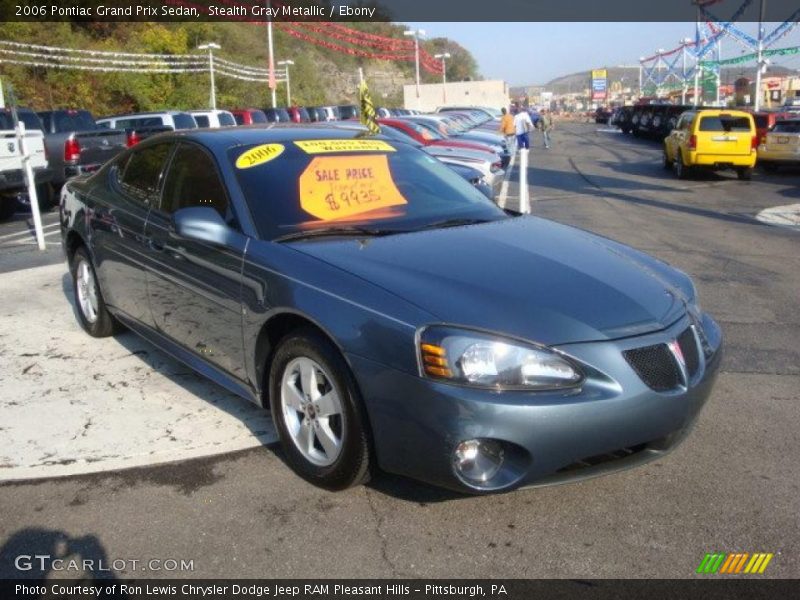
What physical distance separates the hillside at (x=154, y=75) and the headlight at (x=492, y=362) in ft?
96.4

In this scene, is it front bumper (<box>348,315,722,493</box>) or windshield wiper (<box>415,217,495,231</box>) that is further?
windshield wiper (<box>415,217,495,231</box>)

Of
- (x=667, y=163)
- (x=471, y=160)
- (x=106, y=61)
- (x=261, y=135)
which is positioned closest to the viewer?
(x=261, y=135)

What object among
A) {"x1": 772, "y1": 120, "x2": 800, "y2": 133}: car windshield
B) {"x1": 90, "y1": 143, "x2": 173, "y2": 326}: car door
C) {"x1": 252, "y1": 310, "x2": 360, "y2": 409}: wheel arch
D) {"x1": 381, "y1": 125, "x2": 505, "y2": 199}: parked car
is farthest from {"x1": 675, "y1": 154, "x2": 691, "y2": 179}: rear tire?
{"x1": 252, "y1": 310, "x2": 360, "y2": 409}: wheel arch

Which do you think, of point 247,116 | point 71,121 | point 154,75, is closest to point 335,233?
point 71,121

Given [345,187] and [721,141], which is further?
[721,141]

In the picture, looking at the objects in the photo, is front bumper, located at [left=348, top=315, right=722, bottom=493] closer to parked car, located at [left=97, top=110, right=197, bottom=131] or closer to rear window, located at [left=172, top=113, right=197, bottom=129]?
parked car, located at [left=97, top=110, right=197, bottom=131]

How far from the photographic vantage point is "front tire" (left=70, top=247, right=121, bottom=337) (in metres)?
5.66

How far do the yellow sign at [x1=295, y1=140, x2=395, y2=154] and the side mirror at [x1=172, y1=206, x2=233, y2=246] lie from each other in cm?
76

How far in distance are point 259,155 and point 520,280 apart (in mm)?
1693

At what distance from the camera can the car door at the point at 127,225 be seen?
480cm

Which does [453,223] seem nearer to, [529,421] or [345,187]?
[345,187]

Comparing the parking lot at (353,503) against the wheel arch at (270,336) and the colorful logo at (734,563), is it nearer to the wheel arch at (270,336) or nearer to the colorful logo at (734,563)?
the colorful logo at (734,563)

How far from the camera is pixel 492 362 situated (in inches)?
118

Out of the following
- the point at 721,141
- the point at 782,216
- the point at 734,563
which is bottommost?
the point at 782,216
